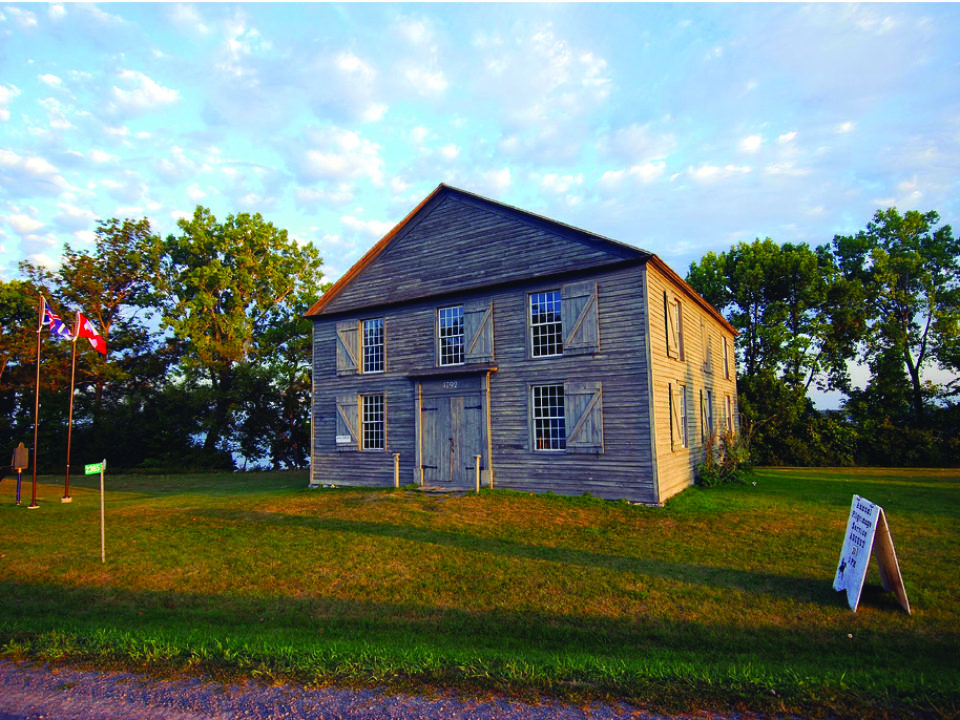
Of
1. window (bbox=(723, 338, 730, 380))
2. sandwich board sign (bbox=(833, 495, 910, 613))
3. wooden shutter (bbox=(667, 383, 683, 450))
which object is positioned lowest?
sandwich board sign (bbox=(833, 495, 910, 613))

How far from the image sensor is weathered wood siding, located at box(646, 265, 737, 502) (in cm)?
1436

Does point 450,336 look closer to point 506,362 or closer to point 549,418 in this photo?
point 506,362

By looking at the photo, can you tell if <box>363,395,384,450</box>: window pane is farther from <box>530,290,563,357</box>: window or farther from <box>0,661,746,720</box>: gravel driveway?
<box>0,661,746,720</box>: gravel driveway

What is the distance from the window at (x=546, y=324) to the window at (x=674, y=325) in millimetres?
3254

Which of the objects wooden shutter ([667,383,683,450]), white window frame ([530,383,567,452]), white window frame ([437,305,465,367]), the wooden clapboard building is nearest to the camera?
the wooden clapboard building

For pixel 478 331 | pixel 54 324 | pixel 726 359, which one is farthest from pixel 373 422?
pixel 726 359

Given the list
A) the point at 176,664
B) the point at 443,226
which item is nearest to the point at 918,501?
the point at 443,226

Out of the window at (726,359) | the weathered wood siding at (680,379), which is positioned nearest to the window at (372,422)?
the weathered wood siding at (680,379)

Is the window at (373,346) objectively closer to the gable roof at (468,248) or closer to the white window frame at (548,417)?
the gable roof at (468,248)

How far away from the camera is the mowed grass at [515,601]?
15.3 ft

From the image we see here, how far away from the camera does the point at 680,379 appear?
55.6 feet

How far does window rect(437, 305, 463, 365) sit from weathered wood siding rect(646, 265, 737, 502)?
5866 mm

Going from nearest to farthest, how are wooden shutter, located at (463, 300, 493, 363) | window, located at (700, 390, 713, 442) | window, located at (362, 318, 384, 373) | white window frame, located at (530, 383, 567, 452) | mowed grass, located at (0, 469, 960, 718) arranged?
mowed grass, located at (0, 469, 960, 718), white window frame, located at (530, 383, 567, 452), wooden shutter, located at (463, 300, 493, 363), window, located at (362, 318, 384, 373), window, located at (700, 390, 713, 442)

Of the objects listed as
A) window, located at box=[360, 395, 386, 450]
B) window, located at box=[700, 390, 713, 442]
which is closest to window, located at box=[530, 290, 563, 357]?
window, located at box=[360, 395, 386, 450]
